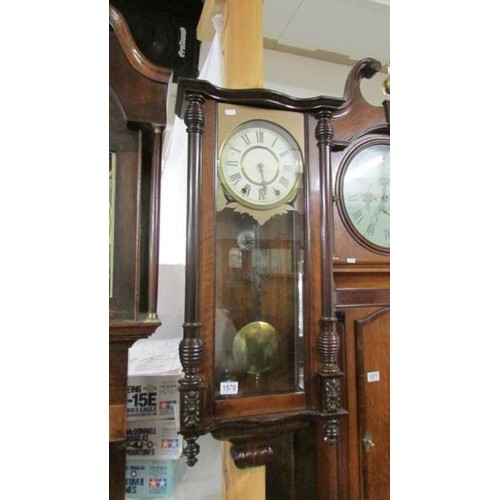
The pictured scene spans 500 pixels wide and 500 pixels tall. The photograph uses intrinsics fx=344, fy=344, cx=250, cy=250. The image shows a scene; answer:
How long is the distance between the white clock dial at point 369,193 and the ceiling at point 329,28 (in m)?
0.68

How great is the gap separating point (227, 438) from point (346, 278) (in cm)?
51

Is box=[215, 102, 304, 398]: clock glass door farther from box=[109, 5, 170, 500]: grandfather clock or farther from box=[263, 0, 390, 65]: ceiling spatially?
box=[263, 0, 390, 65]: ceiling

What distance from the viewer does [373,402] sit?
924 mm

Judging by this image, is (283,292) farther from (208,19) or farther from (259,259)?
(208,19)

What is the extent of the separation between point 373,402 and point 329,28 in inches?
55.9

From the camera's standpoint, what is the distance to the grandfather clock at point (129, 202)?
609 millimetres

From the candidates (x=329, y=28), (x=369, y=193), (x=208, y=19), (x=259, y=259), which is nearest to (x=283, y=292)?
(x=259, y=259)

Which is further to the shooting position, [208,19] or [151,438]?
[208,19]

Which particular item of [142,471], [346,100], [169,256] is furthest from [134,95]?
[169,256]

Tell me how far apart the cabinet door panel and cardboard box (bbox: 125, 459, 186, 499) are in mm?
514

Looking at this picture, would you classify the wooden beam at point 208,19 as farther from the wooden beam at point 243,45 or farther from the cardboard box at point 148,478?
the cardboard box at point 148,478

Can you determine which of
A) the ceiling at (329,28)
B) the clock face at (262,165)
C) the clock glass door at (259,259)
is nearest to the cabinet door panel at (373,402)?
the clock glass door at (259,259)

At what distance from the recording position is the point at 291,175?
0.82 metres
